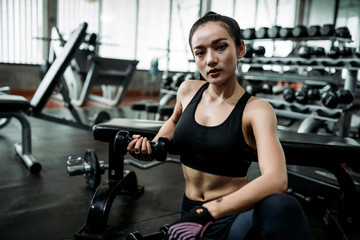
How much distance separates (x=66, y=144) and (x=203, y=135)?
2285 millimetres

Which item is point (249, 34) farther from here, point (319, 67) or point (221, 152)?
point (221, 152)

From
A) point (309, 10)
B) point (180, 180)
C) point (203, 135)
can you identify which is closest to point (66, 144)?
point (180, 180)

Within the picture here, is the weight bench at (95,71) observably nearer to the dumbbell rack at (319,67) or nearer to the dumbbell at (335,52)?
the dumbbell rack at (319,67)

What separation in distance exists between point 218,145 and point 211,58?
22 cm

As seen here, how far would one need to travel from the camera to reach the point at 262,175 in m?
0.67

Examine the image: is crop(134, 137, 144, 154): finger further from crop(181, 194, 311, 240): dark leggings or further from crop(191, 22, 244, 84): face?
crop(181, 194, 311, 240): dark leggings

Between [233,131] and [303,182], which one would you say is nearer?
[233,131]

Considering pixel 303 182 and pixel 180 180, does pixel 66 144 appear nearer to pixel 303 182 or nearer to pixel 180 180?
pixel 180 180

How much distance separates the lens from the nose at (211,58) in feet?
2.51

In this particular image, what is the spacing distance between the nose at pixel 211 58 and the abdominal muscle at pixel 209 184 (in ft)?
0.97

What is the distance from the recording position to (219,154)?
31.1 inches

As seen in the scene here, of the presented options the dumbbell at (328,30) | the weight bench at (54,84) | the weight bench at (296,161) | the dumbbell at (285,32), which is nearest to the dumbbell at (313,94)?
the dumbbell at (328,30)

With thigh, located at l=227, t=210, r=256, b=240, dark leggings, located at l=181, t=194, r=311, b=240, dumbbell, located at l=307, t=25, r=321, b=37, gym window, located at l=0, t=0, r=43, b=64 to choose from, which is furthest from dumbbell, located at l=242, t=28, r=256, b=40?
gym window, located at l=0, t=0, r=43, b=64

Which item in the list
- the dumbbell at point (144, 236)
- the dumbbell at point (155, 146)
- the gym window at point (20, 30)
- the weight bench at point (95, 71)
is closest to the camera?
the dumbbell at point (155, 146)
